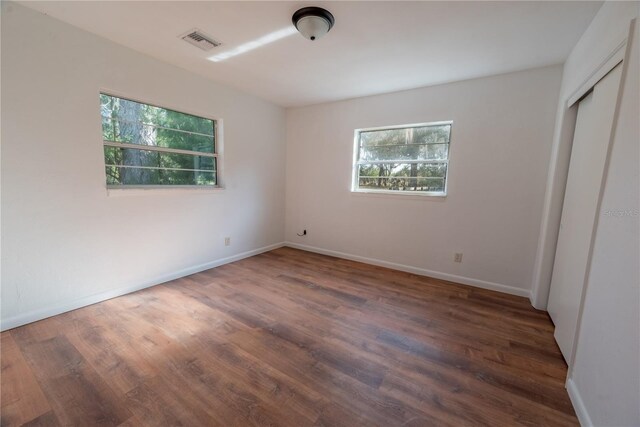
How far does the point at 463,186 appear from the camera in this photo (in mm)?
3135

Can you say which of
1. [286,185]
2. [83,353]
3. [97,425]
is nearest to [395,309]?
[97,425]

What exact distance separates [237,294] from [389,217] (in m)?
2.34

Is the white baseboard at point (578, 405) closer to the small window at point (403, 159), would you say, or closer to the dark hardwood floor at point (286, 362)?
the dark hardwood floor at point (286, 362)

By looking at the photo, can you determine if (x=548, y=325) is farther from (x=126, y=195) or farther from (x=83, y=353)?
(x=126, y=195)

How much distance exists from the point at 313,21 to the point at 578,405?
3020 millimetres

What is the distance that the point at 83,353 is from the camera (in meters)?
1.80

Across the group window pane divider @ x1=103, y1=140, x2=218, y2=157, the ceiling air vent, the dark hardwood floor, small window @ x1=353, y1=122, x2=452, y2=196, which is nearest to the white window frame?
window pane divider @ x1=103, y1=140, x2=218, y2=157

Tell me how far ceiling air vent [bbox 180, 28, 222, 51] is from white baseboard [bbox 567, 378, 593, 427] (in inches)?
148

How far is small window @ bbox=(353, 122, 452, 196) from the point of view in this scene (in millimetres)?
3334

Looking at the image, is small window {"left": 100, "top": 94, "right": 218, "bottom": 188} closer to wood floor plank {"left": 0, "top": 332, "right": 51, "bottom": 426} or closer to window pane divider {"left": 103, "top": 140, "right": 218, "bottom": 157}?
window pane divider {"left": 103, "top": 140, "right": 218, "bottom": 157}

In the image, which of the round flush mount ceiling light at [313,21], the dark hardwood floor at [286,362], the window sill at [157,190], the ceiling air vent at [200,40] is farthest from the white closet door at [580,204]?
the window sill at [157,190]

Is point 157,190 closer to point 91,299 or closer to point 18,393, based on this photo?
point 91,299

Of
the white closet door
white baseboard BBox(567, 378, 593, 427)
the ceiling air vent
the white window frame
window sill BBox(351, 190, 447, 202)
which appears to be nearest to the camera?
white baseboard BBox(567, 378, 593, 427)

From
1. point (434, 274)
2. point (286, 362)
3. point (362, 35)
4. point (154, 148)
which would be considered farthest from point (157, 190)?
point (434, 274)
